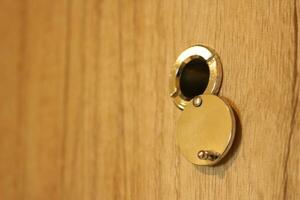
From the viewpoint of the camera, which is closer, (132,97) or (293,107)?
(293,107)

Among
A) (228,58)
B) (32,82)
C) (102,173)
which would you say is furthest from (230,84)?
(32,82)

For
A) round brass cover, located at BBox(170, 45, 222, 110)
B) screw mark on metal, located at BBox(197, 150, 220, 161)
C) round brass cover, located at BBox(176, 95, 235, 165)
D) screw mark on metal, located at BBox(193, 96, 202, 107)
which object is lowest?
screw mark on metal, located at BBox(197, 150, 220, 161)

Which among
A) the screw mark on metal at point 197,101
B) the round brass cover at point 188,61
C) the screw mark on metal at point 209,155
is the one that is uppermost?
the round brass cover at point 188,61

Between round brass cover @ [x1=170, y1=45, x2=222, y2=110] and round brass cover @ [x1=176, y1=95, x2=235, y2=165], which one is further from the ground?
round brass cover @ [x1=170, y1=45, x2=222, y2=110]

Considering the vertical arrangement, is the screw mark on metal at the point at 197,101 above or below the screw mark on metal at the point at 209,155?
above

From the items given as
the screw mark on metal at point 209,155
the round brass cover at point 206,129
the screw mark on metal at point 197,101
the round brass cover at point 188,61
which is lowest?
the screw mark on metal at point 209,155
